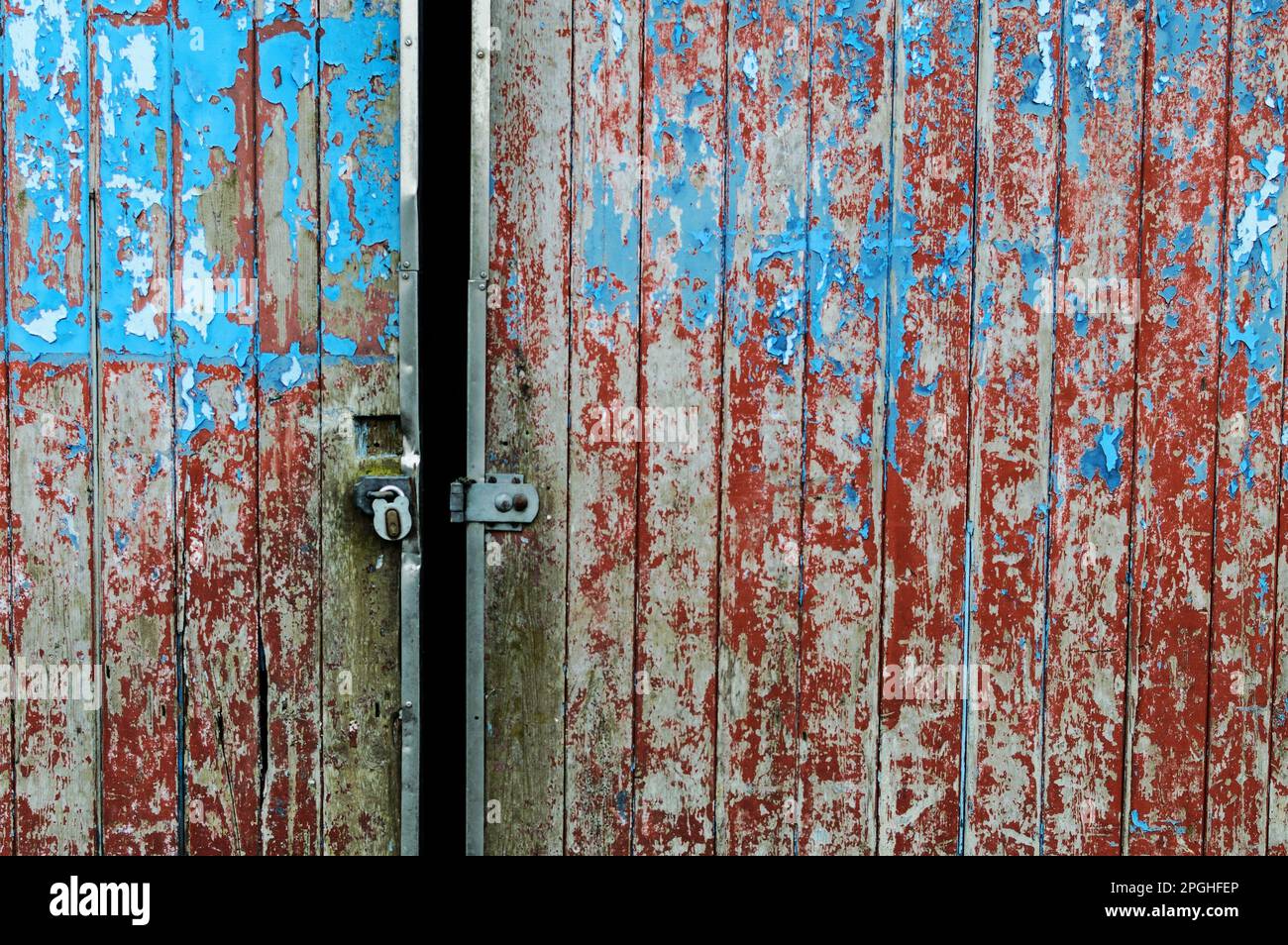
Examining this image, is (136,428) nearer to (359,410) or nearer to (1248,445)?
(359,410)

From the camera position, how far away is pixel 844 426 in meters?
1.91

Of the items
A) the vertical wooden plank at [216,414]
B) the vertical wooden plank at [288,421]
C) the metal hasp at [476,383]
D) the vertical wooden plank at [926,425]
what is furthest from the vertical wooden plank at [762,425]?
the vertical wooden plank at [216,414]

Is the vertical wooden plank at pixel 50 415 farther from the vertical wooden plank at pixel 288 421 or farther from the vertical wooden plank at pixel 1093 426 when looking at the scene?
the vertical wooden plank at pixel 1093 426

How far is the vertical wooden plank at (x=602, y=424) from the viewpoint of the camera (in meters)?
1.88

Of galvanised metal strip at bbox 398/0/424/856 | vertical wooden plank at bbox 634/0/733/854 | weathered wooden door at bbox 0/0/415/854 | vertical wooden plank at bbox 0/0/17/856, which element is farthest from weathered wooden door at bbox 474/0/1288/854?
vertical wooden plank at bbox 0/0/17/856

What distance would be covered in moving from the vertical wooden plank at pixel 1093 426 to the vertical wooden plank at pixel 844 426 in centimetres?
32

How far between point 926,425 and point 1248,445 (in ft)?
1.85

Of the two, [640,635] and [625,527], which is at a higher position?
[625,527]

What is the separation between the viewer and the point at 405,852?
1.89 meters

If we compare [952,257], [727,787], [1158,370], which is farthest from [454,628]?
[1158,370]

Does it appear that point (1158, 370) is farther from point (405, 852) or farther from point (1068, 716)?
point (405, 852)

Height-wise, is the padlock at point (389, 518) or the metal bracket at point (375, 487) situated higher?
the metal bracket at point (375, 487)

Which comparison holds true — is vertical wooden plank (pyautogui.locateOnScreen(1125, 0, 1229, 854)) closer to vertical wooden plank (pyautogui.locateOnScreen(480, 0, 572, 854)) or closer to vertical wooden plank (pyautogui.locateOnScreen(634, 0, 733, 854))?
vertical wooden plank (pyautogui.locateOnScreen(634, 0, 733, 854))

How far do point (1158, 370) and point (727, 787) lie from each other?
1.05 meters
